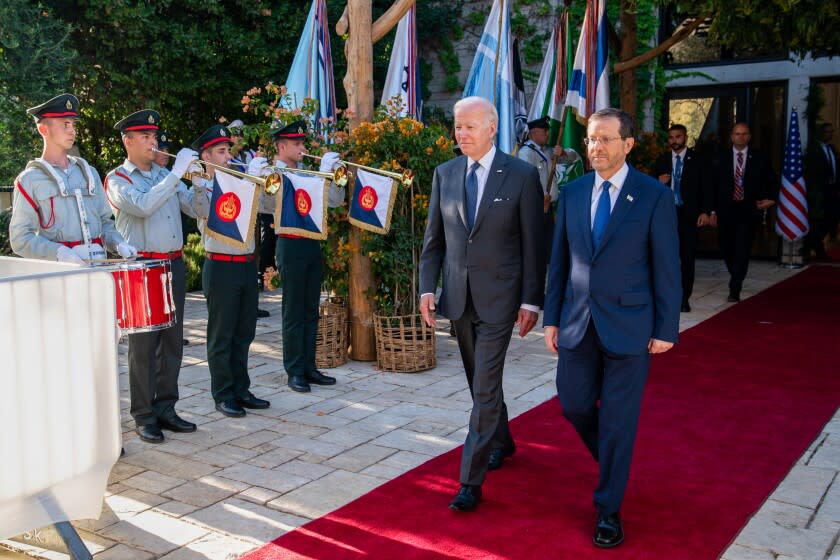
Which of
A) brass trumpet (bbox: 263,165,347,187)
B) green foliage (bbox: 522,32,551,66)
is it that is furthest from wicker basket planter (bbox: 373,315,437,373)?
green foliage (bbox: 522,32,551,66)

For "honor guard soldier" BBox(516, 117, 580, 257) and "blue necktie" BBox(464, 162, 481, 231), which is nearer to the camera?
"blue necktie" BBox(464, 162, 481, 231)

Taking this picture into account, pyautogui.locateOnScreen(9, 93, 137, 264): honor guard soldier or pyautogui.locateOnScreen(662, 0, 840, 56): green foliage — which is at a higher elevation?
pyautogui.locateOnScreen(662, 0, 840, 56): green foliage

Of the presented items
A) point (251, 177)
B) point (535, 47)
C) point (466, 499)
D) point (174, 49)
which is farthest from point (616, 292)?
point (535, 47)

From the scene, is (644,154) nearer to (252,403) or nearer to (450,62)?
(450,62)

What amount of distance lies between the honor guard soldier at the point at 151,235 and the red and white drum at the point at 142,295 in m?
0.80

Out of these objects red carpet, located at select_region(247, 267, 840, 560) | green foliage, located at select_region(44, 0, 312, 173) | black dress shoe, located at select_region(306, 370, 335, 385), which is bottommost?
red carpet, located at select_region(247, 267, 840, 560)

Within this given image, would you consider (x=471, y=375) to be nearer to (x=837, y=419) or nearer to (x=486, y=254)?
(x=486, y=254)

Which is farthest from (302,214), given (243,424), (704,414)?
(704,414)

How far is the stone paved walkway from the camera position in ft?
13.4

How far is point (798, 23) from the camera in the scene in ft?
27.1

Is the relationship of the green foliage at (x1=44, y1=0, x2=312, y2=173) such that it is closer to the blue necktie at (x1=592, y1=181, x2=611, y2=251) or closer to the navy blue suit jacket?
the blue necktie at (x1=592, y1=181, x2=611, y2=251)

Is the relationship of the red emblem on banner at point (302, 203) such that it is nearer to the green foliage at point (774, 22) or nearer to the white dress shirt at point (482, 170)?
the white dress shirt at point (482, 170)

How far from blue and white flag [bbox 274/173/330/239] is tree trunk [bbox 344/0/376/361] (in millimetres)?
915

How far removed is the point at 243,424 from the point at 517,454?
74.2 inches
